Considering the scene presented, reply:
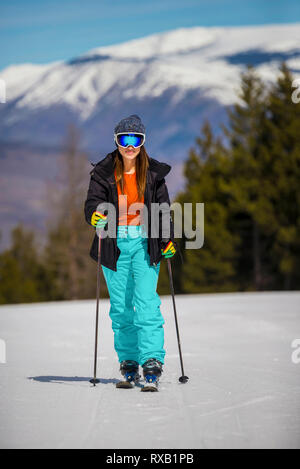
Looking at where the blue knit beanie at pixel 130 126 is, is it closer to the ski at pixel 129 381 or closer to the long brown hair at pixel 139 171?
the long brown hair at pixel 139 171

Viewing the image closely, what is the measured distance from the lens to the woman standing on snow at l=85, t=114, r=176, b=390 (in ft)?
12.8

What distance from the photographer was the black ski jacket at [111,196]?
3.90 meters

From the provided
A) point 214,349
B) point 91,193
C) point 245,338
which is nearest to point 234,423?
point 91,193

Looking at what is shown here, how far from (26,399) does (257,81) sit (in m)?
27.9

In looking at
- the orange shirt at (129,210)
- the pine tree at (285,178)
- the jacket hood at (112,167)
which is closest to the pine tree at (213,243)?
the pine tree at (285,178)

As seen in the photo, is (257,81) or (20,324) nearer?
(20,324)

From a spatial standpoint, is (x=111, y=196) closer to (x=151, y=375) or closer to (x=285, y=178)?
(x=151, y=375)

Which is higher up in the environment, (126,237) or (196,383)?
(126,237)

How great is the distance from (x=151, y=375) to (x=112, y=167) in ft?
4.08

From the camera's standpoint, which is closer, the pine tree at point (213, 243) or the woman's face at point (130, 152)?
the woman's face at point (130, 152)

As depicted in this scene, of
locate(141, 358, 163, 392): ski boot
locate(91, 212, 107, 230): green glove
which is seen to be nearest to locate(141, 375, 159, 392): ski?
locate(141, 358, 163, 392): ski boot

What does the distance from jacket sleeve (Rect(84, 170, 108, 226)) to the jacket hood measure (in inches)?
1.8
